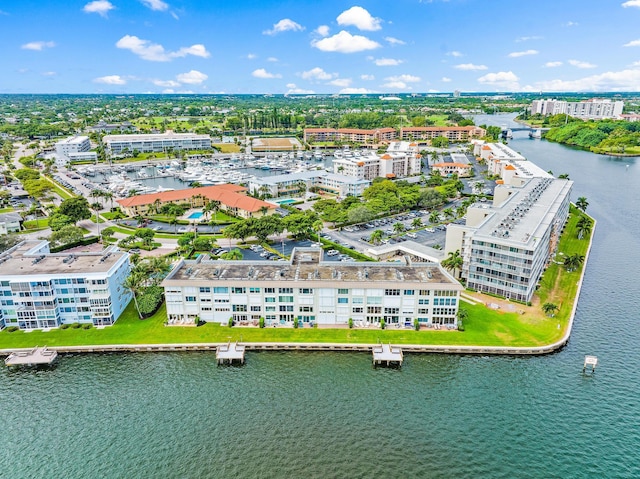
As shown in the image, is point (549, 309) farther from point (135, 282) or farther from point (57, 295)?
point (57, 295)

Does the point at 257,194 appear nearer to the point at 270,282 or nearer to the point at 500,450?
the point at 270,282

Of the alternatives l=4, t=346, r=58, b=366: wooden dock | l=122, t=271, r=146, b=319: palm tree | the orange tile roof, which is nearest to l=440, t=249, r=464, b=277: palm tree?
l=122, t=271, r=146, b=319: palm tree

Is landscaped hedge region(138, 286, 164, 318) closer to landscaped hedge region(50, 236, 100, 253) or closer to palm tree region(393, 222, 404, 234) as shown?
landscaped hedge region(50, 236, 100, 253)

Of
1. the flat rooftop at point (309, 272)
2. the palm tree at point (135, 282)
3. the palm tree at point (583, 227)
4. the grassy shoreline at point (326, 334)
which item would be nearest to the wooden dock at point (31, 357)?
the grassy shoreline at point (326, 334)

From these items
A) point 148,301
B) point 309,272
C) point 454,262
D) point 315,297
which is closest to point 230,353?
point 315,297

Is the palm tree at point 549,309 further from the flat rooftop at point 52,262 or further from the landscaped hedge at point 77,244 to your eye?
the landscaped hedge at point 77,244

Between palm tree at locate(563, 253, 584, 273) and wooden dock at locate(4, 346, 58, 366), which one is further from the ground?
palm tree at locate(563, 253, 584, 273)
